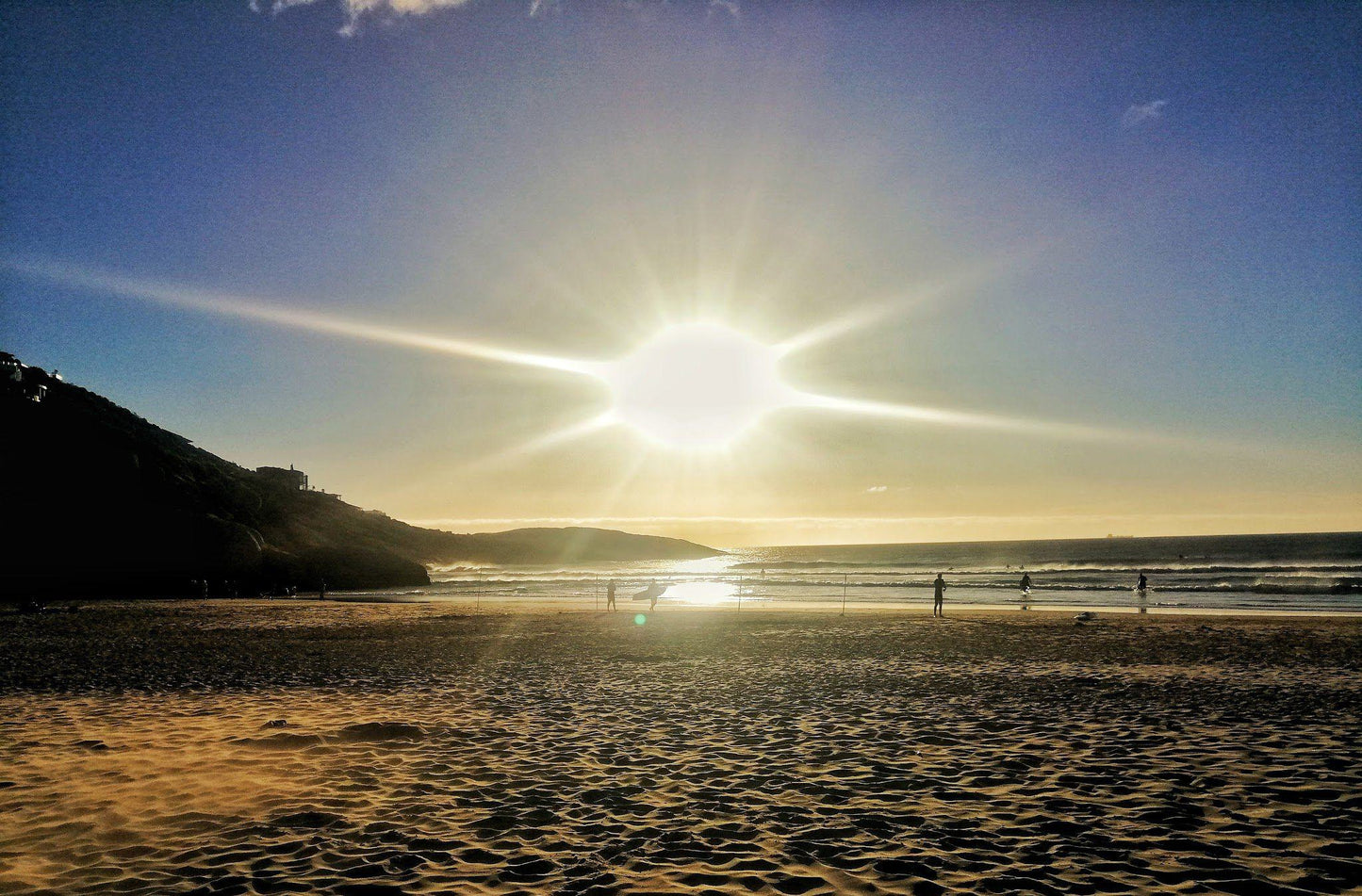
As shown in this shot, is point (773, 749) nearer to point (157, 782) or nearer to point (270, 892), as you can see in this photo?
point (270, 892)

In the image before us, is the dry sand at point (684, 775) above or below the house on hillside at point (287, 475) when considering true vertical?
below

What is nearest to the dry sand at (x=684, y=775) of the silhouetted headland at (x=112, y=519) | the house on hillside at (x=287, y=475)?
the silhouetted headland at (x=112, y=519)

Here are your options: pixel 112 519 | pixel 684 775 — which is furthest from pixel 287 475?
pixel 684 775

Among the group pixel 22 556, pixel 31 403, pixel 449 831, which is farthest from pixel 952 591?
pixel 31 403

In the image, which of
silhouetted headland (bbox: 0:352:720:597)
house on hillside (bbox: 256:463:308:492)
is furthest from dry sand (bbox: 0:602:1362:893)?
house on hillside (bbox: 256:463:308:492)

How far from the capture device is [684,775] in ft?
27.5

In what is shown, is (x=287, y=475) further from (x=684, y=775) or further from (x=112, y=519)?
(x=684, y=775)

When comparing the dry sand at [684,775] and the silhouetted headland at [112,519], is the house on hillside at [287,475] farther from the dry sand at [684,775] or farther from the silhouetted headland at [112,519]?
the dry sand at [684,775]

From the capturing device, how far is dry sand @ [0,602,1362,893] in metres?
5.73

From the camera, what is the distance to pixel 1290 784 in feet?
25.3

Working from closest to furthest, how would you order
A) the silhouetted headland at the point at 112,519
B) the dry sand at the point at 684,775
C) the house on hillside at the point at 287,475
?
the dry sand at the point at 684,775 → the silhouetted headland at the point at 112,519 → the house on hillside at the point at 287,475

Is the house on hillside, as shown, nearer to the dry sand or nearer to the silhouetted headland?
the silhouetted headland

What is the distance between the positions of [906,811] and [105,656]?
21.8m

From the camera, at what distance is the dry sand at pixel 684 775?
18.8 ft
